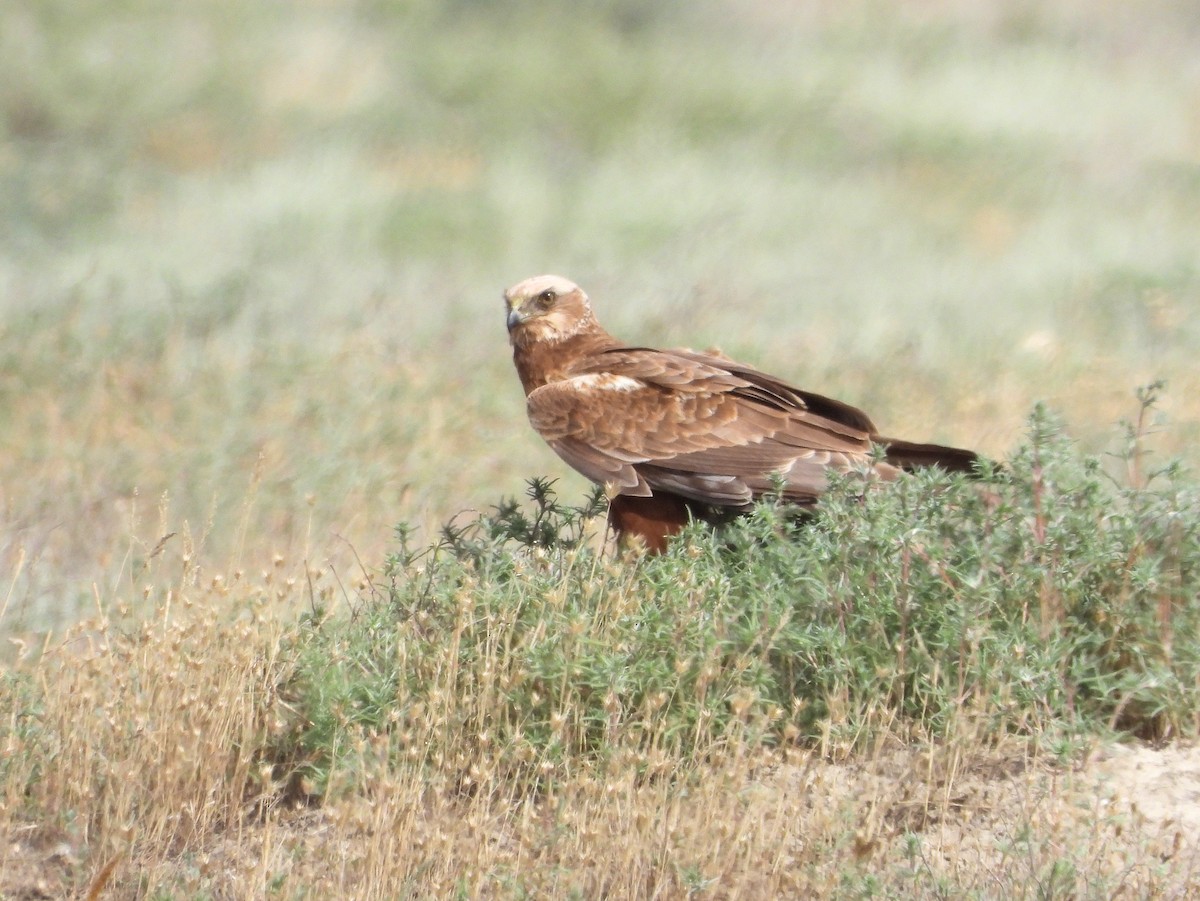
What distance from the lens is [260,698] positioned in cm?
412

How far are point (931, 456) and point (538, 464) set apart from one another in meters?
3.36

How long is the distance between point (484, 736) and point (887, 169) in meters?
14.5

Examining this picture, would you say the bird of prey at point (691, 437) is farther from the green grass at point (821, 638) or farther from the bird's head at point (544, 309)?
the green grass at point (821, 638)

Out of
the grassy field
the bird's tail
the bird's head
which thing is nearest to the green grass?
the grassy field

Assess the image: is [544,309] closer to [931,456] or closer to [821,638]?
[931,456]

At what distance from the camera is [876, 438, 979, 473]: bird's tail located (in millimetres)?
5078

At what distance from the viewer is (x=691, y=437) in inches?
206

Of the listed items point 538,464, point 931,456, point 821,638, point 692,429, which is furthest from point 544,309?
point 538,464

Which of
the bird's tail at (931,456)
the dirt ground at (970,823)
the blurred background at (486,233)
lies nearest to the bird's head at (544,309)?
the blurred background at (486,233)

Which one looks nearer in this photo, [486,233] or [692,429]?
[692,429]

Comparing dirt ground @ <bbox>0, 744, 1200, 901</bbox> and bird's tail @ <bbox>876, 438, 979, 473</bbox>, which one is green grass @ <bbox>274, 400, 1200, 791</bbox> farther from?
bird's tail @ <bbox>876, 438, 979, 473</bbox>

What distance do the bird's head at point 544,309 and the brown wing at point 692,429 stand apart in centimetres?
30

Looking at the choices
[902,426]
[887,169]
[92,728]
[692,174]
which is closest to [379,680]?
[92,728]

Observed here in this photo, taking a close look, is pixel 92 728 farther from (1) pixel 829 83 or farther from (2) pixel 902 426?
(1) pixel 829 83
